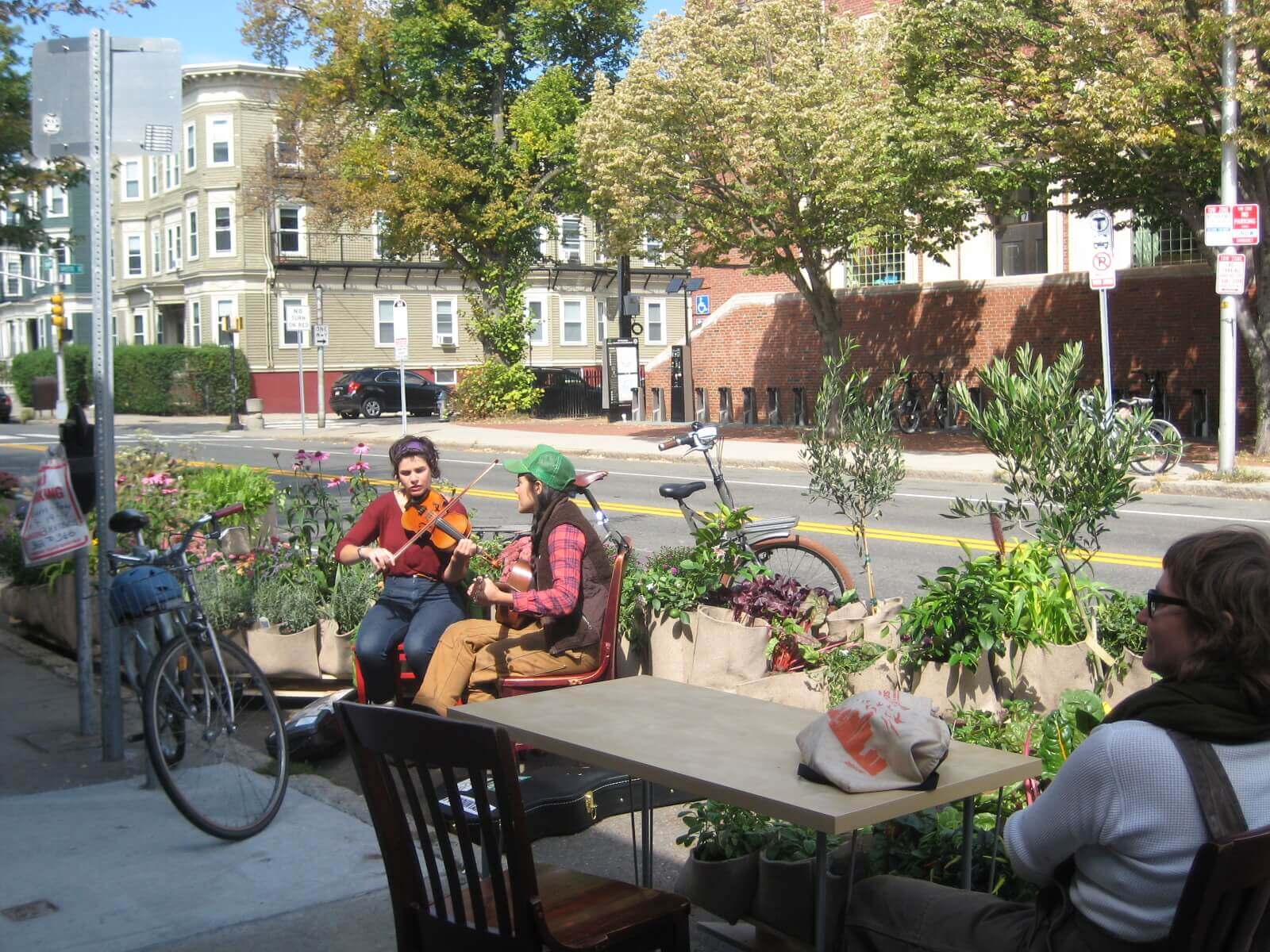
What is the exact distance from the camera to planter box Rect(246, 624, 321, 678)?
7020 mm

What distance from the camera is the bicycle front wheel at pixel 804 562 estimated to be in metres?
7.61

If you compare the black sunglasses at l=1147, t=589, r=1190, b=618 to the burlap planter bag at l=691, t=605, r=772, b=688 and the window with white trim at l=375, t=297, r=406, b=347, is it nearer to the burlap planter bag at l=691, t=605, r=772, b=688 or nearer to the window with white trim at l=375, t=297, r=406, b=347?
the burlap planter bag at l=691, t=605, r=772, b=688

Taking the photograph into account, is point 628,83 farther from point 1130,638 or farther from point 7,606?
point 1130,638

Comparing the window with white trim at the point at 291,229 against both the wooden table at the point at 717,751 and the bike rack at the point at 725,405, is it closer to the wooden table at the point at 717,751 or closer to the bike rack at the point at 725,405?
the bike rack at the point at 725,405

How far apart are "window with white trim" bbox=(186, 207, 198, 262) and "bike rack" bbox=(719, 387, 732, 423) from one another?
27282mm

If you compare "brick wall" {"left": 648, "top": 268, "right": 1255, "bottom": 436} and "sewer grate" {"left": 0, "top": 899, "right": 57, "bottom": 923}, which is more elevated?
"brick wall" {"left": 648, "top": 268, "right": 1255, "bottom": 436}

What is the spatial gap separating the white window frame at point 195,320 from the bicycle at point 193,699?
4869cm

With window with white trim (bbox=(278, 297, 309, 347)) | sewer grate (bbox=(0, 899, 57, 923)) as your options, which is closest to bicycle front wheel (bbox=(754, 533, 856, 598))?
sewer grate (bbox=(0, 899, 57, 923))

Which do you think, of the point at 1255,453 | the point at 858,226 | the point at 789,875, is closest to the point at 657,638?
the point at 789,875

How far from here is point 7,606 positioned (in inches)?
374

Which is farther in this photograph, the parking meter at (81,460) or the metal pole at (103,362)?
the parking meter at (81,460)

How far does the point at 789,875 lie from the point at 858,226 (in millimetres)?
21371

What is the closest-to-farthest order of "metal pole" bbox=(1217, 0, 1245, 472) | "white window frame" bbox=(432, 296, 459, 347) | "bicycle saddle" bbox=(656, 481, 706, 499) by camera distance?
1. "bicycle saddle" bbox=(656, 481, 706, 499)
2. "metal pole" bbox=(1217, 0, 1245, 472)
3. "white window frame" bbox=(432, 296, 459, 347)

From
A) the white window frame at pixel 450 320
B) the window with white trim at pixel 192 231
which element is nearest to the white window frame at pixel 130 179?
the window with white trim at pixel 192 231
